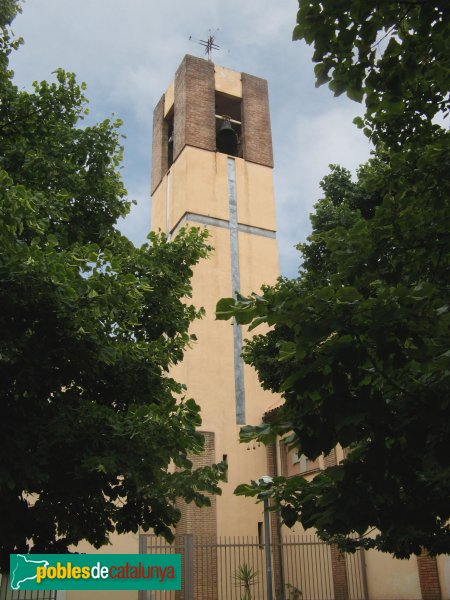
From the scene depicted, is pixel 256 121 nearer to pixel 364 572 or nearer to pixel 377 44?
pixel 364 572

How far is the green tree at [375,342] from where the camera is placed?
2941 mm

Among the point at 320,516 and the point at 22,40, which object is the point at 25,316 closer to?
the point at 320,516

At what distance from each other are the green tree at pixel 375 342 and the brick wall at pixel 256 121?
23.4 meters

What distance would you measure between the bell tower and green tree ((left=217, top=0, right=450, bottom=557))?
1413cm

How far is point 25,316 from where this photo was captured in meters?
5.90

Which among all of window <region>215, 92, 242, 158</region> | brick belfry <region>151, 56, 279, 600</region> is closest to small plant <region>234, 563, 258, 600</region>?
brick belfry <region>151, 56, 279, 600</region>

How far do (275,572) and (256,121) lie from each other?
19384mm

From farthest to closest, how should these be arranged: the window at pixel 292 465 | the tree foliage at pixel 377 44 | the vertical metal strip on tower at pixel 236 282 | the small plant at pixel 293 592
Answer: the vertical metal strip on tower at pixel 236 282, the window at pixel 292 465, the small plant at pixel 293 592, the tree foliage at pixel 377 44


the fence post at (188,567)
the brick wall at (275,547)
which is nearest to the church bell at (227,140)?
the brick wall at (275,547)

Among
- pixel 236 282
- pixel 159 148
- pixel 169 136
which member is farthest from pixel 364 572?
pixel 169 136

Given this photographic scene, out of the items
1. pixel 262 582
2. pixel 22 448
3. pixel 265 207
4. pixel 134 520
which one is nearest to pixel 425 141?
pixel 22 448

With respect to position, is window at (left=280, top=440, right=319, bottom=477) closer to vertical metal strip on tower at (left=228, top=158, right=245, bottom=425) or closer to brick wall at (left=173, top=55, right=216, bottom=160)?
vertical metal strip on tower at (left=228, top=158, right=245, bottom=425)

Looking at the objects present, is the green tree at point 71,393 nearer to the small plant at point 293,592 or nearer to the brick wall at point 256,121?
the small plant at point 293,592

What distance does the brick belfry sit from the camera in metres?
21.1
